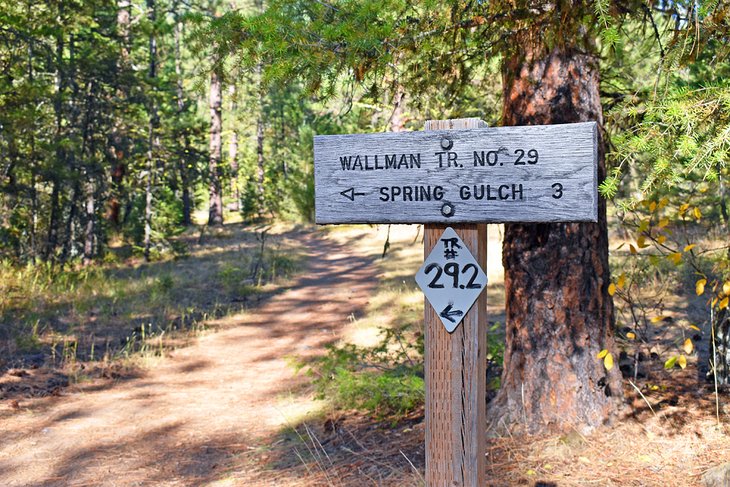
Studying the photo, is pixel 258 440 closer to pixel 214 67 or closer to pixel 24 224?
pixel 214 67

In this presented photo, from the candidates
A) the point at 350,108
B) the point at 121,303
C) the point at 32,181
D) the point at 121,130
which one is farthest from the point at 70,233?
the point at 350,108

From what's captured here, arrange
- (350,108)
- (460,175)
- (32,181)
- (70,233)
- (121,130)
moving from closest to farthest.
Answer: (460,175) < (350,108) < (32,181) < (70,233) < (121,130)

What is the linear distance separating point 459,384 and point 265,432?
394 centimetres

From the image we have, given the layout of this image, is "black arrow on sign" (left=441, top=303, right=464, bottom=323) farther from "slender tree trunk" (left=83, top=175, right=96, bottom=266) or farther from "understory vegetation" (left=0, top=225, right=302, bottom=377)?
"slender tree trunk" (left=83, top=175, right=96, bottom=266)

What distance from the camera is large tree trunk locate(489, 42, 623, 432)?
4.93 metres

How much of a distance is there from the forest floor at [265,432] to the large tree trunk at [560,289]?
23 centimetres

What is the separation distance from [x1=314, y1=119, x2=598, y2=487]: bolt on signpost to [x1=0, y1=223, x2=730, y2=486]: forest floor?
57.7 inches

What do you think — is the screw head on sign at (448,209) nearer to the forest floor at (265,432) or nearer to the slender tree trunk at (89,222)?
the forest floor at (265,432)

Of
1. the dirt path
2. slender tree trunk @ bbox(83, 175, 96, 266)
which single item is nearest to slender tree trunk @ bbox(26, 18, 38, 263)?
slender tree trunk @ bbox(83, 175, 96, 266)

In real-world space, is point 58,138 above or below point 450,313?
above

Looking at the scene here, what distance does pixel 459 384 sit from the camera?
308 cm

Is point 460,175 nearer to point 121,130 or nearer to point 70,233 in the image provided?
point 70,233

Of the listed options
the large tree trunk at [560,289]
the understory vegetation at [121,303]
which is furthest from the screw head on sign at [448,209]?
the understory vegetation at [121,303]

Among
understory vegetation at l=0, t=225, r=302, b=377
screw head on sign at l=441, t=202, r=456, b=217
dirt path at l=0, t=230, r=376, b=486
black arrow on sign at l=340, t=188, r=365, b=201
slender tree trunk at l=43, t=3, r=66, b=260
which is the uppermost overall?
slender tree trunk at l=43, t=3, r=66, b=260
